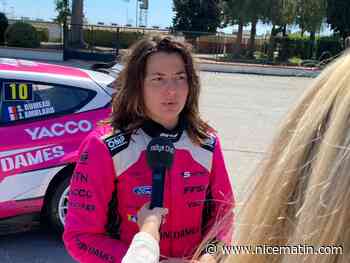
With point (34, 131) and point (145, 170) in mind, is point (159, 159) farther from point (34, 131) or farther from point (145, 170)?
point (34, 131)

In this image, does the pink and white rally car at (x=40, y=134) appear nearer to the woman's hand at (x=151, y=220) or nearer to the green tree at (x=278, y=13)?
the woman's hand at (x=151, y=220)

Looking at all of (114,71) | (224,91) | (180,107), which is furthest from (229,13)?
(180,107)

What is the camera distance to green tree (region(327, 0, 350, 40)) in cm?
3473

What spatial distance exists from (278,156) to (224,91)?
1682 centimetres

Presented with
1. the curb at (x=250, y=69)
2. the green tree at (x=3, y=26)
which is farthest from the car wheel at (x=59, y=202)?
the green tree at (x=3, y=26)

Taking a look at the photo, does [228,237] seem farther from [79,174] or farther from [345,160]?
[79,174]

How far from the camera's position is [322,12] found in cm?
3400

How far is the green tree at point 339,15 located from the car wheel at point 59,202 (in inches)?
1304

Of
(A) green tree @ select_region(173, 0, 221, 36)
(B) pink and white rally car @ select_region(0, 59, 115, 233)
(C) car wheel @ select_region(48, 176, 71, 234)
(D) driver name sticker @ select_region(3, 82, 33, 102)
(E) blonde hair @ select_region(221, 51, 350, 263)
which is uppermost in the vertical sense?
(A) green tree @ select_region(173, 0, 221, 36)

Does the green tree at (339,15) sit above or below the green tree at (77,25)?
above

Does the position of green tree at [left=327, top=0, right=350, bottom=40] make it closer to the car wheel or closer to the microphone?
the car wheel

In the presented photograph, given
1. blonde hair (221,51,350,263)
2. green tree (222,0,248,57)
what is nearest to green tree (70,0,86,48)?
green tree (222,0,248,57)

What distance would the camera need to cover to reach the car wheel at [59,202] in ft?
15.0

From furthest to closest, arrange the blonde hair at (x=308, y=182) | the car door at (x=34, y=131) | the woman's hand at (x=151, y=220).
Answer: the car door at (x=34, y=131) → the woman's hand at (x=151, y=220) → the blonde hair at (x=308, y=182)
